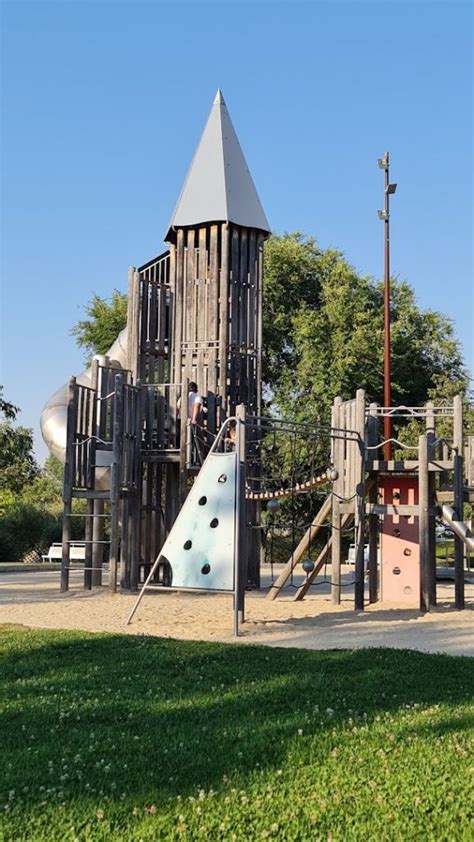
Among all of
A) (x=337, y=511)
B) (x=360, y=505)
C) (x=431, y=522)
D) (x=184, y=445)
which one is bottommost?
(x=431, y=522)

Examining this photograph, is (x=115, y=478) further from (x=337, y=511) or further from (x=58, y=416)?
(x=58, y=416)

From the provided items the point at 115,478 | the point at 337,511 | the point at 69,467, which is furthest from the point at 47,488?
the point at 337,511

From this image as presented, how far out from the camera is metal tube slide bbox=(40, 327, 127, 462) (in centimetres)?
2106

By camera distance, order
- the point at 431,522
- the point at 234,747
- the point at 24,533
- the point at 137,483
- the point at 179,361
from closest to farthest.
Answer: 1. the point at 234,747
2. the point at 431,522
3. the point at 137,483
4. the point at 179,361
5. the point at 24,533

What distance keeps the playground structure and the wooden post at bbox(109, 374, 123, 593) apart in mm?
25

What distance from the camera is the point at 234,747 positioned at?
17.8ft

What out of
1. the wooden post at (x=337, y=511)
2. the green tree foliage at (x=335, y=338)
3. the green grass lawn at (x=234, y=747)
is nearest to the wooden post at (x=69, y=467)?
the wooden post at (x=337, y=511)

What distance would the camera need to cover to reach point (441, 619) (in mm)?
12844

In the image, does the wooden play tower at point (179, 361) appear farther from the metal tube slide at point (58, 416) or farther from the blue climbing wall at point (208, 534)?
the blue climbing wall at point (208, 534)

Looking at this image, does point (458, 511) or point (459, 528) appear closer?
point (459, 528)

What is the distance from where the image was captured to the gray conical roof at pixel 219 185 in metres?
19.1

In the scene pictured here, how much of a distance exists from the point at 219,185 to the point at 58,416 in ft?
20.9

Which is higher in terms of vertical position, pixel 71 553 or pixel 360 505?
pixel 360 505

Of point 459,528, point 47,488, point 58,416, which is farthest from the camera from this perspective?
point 47,488
